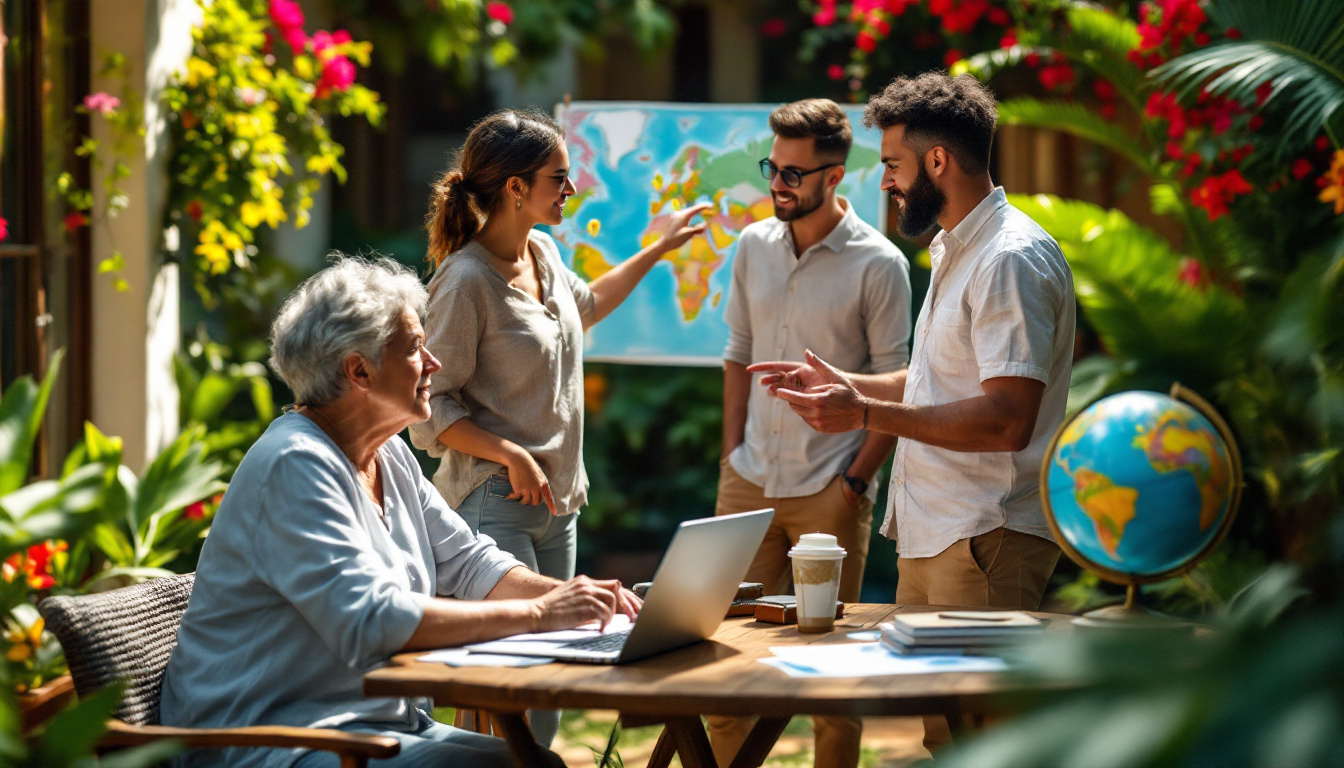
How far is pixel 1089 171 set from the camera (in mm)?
6895

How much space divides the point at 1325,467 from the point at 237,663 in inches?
118

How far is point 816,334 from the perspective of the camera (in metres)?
3.60

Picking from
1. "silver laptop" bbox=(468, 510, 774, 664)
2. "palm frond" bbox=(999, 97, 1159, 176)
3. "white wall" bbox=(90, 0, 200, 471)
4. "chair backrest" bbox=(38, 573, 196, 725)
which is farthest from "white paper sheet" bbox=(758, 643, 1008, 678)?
"palm frond" bbox=(999, 97, 1159, 176)

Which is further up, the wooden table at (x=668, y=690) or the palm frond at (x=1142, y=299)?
the palm frond at (x=1142, y=299)

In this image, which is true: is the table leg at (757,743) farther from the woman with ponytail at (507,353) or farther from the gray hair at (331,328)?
the gray hair at (331,328)

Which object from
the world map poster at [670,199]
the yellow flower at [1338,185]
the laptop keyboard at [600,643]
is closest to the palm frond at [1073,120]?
the yellow flower at [1338,185]

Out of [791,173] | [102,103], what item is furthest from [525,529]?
[102,103]

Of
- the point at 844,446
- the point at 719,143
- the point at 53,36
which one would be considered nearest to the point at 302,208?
the point at 53,36

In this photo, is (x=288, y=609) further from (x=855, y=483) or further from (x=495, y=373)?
(x=855, y=483)

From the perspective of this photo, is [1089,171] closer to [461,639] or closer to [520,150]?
[520,150]

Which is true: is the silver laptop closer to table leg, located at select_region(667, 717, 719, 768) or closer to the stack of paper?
Result: table leg, located at select_region(667, 717, 719, 768)

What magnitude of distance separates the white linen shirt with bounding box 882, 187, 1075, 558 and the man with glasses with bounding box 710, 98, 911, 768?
24.5 inches

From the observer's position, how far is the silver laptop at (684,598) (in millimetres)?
2016

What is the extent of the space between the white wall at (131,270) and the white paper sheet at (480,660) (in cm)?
280
